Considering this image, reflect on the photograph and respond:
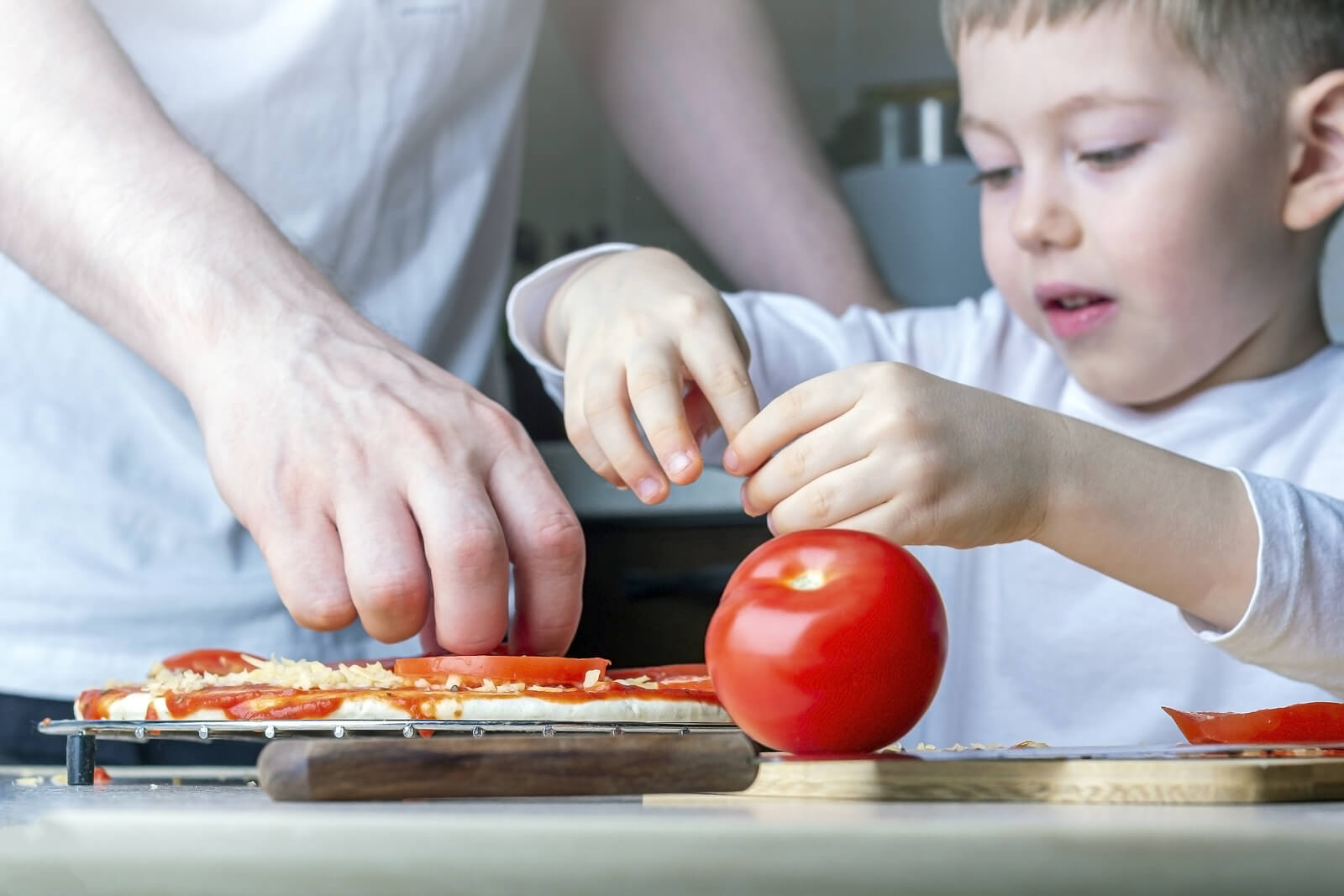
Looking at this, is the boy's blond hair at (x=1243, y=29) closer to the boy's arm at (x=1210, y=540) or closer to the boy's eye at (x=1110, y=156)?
the boy's eye at (x=1110, y=156)

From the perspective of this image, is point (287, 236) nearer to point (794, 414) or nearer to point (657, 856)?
point (794, 414)

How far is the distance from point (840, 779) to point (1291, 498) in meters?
0.48

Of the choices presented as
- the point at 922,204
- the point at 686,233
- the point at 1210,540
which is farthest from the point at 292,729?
the point at 922,204

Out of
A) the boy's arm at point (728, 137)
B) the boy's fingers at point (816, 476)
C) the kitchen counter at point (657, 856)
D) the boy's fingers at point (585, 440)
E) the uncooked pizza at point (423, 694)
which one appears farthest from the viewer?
the boy's arm at point (728, 137)

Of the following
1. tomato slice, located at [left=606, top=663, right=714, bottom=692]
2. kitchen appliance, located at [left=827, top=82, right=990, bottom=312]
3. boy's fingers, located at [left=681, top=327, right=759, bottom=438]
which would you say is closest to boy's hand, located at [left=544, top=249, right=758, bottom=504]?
boy's fingers, located at [left=681, top=327, right=759, bottom=438]

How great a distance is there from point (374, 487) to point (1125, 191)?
2.01 ft

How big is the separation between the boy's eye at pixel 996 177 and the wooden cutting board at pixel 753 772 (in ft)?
1.97

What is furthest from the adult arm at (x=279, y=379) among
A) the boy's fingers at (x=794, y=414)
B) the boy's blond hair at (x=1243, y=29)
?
the boy's blond hair at (x=1243, y=29)

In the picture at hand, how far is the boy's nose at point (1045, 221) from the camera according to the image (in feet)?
3.19

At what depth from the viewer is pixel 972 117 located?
3.37ft

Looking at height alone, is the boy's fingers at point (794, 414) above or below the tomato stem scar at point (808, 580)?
above

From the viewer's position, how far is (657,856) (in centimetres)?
34

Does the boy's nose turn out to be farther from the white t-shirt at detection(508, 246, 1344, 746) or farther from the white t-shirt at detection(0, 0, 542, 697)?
the white t-shirt at detection(0, 0, 542, 697)

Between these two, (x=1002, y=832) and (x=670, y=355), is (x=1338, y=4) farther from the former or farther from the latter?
(x=1002, y=832)
